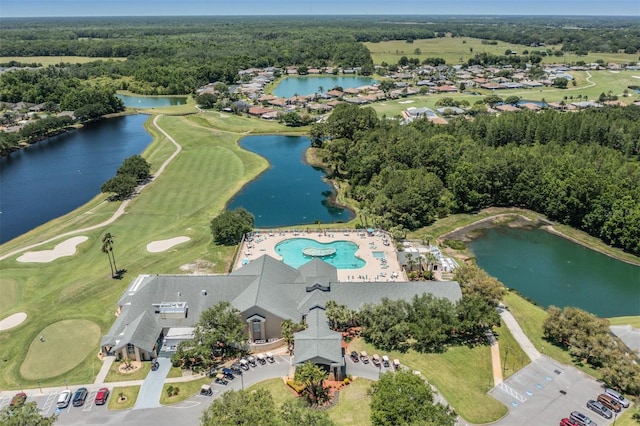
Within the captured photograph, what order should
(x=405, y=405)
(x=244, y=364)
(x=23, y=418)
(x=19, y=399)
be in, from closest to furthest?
(x=23, y=418)
(x=405, y=405)
(x=19, y=399)
(x=244, y=364)

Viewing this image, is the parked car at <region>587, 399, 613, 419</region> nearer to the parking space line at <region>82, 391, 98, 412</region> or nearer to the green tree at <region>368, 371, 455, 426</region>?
the green tree at <region>368, 371, 455, 426</region>

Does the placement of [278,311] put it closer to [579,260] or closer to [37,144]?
[579,260]

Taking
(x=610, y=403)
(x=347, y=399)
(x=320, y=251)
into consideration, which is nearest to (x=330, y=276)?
(x=320, y=251)

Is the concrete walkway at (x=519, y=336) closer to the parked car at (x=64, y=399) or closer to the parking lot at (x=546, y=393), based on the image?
the parking lot at (x=546, y=393)

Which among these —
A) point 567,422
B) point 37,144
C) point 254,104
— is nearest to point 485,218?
point 567,422

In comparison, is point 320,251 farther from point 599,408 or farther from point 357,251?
point 599,408

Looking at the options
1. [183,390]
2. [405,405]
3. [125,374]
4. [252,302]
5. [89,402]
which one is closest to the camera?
[405,405]
